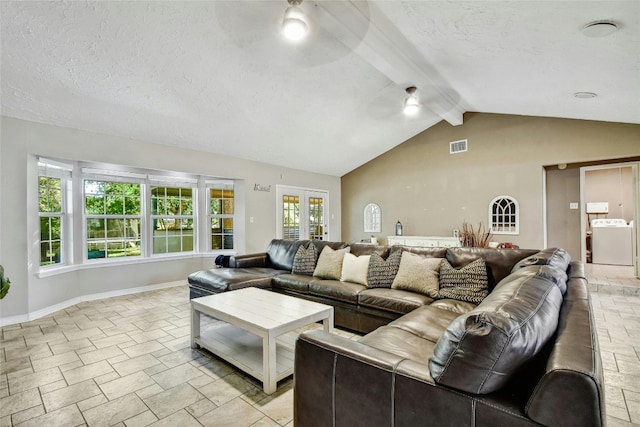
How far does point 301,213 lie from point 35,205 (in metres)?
4.56

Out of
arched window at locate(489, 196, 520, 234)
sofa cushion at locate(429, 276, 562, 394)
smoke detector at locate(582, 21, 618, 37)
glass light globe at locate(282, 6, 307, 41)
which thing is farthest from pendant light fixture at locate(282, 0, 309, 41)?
arched window at locate(489, 196, 520, 234)

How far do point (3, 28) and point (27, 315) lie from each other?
3.05 meters

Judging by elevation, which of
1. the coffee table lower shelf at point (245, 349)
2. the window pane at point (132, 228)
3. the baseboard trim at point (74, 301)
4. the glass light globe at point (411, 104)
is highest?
the glass light globe at point (411, 104)

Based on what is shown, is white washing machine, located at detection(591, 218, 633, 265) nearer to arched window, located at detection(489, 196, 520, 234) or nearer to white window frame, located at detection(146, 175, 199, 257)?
arched window, located at detection(489, 196, 520, 234)

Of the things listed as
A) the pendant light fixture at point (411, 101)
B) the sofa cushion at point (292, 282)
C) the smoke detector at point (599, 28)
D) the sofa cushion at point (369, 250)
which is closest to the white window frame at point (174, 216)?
the sofa cushion at point (292, 282)

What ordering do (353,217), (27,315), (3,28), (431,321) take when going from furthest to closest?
(353,217)
(27,315)
(3,28)
(431,321)

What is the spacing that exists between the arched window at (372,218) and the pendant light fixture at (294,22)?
5.37m

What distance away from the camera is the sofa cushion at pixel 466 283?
2.70 metres

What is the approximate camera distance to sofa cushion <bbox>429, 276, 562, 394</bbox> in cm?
100

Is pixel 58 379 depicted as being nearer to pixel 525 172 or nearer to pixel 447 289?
pixel 447 289

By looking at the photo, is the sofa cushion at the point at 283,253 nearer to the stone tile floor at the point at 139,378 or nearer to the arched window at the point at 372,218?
the stone tile floor at the point at 139,378

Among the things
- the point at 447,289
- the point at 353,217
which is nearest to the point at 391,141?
the point at 353,217

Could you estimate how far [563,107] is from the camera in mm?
4434

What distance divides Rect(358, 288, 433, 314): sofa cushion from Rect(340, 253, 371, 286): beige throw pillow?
30 cm
